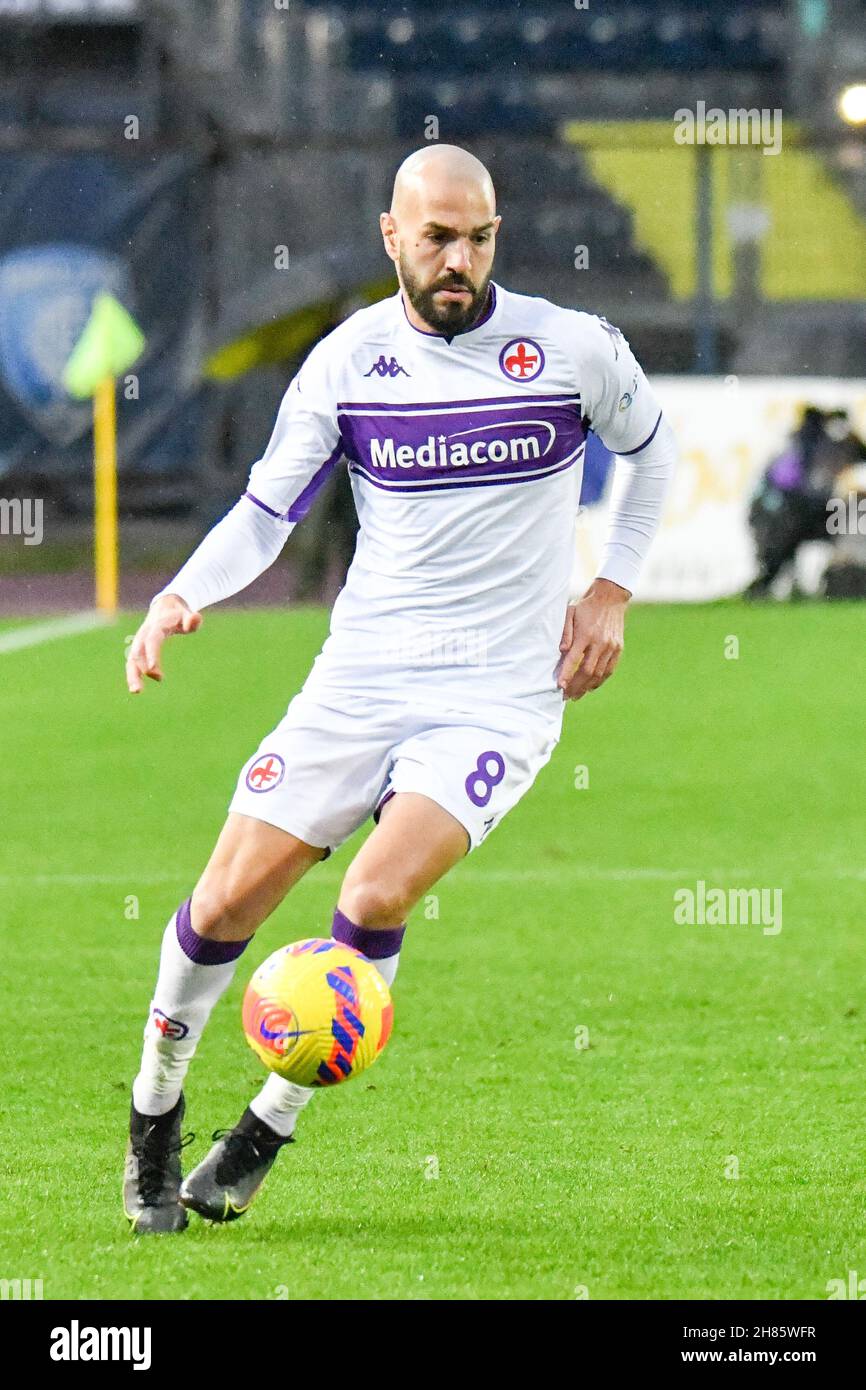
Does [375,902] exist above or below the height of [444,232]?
below

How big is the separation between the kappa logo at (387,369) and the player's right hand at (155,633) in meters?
0.61

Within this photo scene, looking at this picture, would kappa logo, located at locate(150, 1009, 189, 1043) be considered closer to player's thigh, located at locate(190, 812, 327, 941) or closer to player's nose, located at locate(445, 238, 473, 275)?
player's thigh, located at locate(190, 812, 327, 941)

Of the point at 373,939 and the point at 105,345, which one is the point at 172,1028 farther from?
the point at 105,345

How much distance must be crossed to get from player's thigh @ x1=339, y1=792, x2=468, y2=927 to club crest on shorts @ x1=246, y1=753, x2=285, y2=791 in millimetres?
223

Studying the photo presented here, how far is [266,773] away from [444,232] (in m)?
1.10

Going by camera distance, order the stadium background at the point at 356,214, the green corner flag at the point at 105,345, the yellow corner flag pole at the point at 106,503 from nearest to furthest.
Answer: the green corner flag at the point at 105,345
the yellow corner flag pole at the point at 106,503
the stadium background at the point at 356,214

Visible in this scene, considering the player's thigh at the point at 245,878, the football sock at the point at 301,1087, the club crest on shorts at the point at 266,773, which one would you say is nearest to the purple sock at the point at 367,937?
the football sock at the point at 301,1087

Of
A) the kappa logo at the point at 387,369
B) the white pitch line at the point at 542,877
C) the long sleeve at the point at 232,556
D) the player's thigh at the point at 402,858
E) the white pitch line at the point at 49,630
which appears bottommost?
the white pitch line at the point at 49,630

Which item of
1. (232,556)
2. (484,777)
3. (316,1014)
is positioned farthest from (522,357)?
(316,1014)

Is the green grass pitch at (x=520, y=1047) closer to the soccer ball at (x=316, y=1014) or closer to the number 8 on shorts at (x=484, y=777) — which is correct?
the soccer ball at (x=316, y=1014)

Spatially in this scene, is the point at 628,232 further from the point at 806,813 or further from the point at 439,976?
the point at 439,976

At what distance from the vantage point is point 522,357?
178 inches

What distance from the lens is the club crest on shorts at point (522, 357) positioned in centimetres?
451

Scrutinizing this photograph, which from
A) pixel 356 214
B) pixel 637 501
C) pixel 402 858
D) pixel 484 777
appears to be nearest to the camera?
pixel 402 858
